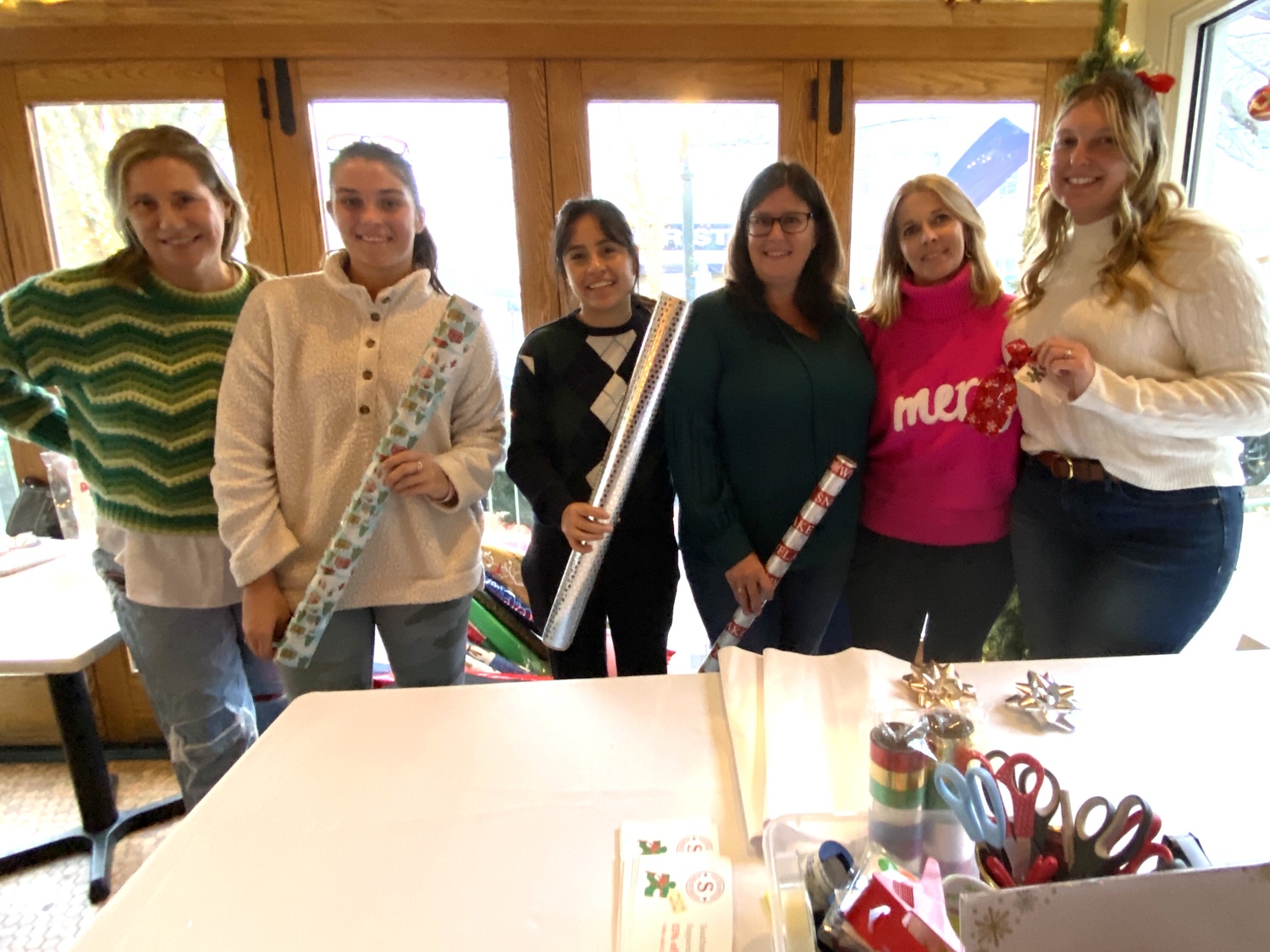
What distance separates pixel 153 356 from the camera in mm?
1328

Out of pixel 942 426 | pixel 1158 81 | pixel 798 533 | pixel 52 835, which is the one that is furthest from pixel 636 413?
pixel 52 835

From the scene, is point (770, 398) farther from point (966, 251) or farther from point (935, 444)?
point (966, 251)

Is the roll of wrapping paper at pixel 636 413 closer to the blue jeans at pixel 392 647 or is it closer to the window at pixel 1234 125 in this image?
the blue jeans at pixel 392 647

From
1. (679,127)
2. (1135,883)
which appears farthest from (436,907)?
(679,127)

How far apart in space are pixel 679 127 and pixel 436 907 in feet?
6.58

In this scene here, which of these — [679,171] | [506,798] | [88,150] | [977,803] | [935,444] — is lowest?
[506,798]

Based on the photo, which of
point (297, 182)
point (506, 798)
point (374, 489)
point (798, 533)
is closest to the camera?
point (506, 798)

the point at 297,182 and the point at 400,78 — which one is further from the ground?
the point at 400,78

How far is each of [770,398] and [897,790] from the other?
0.85 m

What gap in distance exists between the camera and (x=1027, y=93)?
2.08 meters

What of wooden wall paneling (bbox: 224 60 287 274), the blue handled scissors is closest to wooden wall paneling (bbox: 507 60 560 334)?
wooden wall paneling (bbox: 224 60 287 274)

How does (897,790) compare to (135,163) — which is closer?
(897,790)

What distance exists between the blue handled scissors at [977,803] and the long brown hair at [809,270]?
1.00 metres

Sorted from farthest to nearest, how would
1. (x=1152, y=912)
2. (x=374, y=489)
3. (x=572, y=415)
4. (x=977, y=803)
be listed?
1. (x=572, y=415)
2. (x=374, y=489)
3. (x=977, y=803)
4. (x=1152, y=912)
